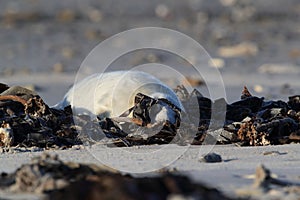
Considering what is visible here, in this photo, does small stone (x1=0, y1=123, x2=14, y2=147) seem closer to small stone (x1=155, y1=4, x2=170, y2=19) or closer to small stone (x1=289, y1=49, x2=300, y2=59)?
small stone (x1=289, y1=49, x2=300, y2=59)

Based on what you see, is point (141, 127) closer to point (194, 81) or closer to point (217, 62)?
point (194, 81)

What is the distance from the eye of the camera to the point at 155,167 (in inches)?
118

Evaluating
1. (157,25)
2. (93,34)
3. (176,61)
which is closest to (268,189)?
(176,61)

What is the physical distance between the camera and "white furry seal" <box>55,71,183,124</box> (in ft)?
13.6

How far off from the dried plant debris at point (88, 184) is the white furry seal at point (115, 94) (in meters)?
1.35

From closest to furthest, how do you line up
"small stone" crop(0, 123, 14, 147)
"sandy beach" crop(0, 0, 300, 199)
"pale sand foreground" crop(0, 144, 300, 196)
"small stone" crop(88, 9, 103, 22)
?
"pale sand foreground" crop(0, 144, 300, 196), "sandy beach" crop(0, 0, 300, 199), "small stone" crop(0, 123, 14, 147), "small stone" crop(88, 9, 103, 22)

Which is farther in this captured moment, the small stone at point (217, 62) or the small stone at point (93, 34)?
the small stone at point (93, 34)

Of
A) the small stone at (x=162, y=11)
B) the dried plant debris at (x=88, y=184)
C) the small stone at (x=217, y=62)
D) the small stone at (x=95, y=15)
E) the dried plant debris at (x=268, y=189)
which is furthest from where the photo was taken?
the small stone at (x=162, y=11)

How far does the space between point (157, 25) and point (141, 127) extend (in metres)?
9.11

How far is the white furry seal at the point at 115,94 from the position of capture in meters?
4.14

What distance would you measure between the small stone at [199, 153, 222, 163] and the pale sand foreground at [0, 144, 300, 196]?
3cm

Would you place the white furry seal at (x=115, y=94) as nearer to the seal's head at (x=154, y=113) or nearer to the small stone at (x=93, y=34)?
the seal's head at (x=154, y=113)

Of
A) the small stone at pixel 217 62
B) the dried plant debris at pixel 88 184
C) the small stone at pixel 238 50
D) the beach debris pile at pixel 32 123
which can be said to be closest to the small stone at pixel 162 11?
the small stone at pixel 238 50

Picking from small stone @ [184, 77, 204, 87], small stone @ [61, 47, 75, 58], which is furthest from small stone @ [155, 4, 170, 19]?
small stone @ [184, 77, 204, 87]
